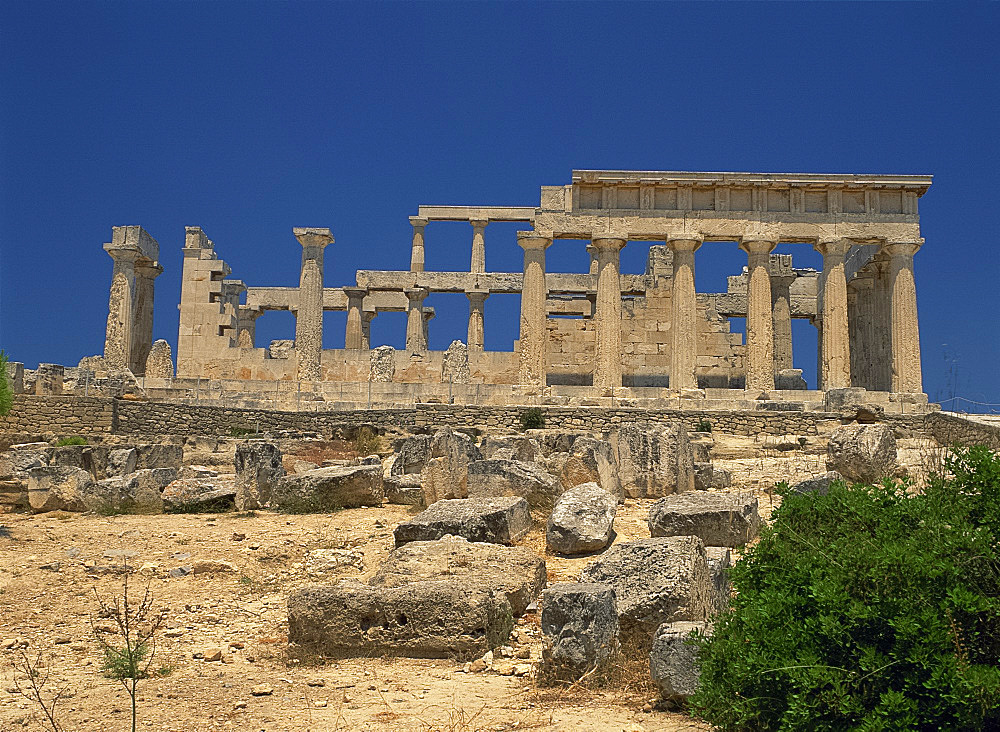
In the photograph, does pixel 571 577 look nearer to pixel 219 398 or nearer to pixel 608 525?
pixel 608 525

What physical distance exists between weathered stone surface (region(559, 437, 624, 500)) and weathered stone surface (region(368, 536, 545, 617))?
3430 mm

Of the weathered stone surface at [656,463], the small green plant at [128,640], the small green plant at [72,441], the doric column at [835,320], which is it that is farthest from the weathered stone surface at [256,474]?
the doric column at [835,320]

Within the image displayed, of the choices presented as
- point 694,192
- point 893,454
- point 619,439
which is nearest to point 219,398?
point 694,192

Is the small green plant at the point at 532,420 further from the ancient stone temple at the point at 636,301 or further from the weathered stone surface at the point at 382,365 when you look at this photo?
the weathered stone surface at the point at 382,365

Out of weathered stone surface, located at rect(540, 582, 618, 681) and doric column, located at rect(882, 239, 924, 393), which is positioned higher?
doric column, located at rect(882, 239, 924, 393)

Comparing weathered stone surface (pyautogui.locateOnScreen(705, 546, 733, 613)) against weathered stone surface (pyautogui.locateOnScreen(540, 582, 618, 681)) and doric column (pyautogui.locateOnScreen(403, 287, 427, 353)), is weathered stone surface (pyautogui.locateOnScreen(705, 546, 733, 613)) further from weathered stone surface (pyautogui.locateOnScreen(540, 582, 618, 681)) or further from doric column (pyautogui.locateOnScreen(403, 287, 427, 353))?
doric column (pyautogui.locateOnScreen(403, 287, 427, 353))

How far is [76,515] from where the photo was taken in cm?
1032

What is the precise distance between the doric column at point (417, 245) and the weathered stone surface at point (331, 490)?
2379 cm

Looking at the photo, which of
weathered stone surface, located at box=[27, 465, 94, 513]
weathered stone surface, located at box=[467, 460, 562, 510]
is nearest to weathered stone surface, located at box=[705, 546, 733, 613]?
weathered stone surface, located at box=[467, 460, 562, 510]

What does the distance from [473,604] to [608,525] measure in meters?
2.60

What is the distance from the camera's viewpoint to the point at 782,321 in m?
31.5

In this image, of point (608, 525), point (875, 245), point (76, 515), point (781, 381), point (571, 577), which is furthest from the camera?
point (781, 381)

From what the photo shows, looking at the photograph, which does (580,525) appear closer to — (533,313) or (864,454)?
(864,454)

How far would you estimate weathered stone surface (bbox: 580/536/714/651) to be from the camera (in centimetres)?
497
